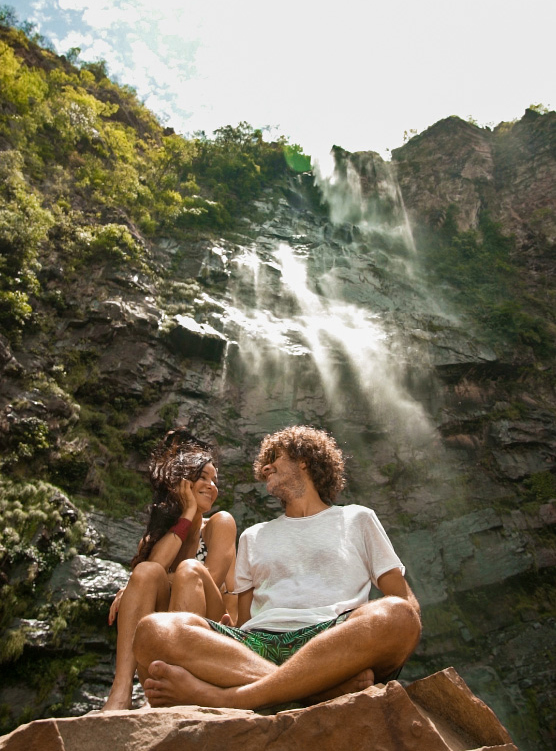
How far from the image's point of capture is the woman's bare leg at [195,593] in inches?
99.0

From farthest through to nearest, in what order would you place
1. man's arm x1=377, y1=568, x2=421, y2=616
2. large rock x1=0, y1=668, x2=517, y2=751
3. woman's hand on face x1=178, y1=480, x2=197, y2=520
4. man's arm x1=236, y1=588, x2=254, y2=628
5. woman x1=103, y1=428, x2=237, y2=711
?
woman's hand on face x1=178, y1=480, x2=197, y2=520, man's arm x1=236, y1=588, x2=254, y2=628, woman x1=103, y1=428, x2=237, y2=711, man's arm x1=377, y1=568, x2=421, y2=616, large rock x1=0, y1=668, x2=517, y2=751

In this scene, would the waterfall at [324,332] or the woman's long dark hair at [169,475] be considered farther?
the waterfall at [324,332]

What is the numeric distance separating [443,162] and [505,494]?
17433 mm

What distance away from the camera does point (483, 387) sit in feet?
42.7

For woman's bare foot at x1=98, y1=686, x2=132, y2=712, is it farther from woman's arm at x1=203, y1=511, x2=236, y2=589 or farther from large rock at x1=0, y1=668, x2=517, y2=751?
large rock at x1=0, y1=668, x2=517, y2=751

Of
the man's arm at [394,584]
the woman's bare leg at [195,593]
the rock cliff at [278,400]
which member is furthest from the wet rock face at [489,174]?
the woman's bare leg at [195,593]

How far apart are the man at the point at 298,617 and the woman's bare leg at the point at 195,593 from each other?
15 cm

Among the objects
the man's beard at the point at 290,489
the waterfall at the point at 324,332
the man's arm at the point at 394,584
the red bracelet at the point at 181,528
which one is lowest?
the man's arm at the point at 394,584

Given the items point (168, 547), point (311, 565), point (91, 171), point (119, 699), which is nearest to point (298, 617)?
point (311, 565)

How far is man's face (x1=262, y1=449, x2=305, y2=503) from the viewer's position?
3.01 meters

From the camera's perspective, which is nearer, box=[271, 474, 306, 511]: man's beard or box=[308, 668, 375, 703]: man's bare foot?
box=[308, 668, 375, 703]: man's bare foot

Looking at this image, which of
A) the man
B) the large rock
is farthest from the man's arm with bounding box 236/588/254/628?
the large rock

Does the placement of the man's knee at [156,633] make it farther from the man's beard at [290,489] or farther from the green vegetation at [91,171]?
the green vegetation at [91,171]

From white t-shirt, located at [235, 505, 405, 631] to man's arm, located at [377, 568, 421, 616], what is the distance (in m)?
0.03
